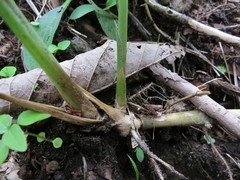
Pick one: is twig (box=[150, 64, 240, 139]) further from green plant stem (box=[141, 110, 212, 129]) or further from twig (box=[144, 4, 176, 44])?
twig (box=[144, 4, 176, 44])

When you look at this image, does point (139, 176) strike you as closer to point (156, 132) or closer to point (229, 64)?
point (156, 132)

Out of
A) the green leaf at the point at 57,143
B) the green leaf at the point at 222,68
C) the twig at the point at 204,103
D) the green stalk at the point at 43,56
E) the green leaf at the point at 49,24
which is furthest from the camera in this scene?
the green leaf at the point at 222,68

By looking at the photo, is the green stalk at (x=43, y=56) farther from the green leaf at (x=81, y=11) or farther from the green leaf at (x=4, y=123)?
the green leaf at (x=81, y=11)

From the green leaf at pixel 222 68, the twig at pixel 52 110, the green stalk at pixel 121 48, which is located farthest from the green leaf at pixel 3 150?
the green leaf at pixel 222 68

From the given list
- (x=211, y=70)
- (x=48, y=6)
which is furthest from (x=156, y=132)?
(x=48, y=6)

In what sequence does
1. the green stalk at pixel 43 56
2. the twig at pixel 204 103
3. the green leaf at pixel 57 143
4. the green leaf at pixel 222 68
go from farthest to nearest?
the green leaf at pixel 222 68, the twig at pixel 204 103, the green leaf at pixel 57 143, the green stalk at pixel 43 56

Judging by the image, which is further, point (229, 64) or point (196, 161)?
point (229, 64)

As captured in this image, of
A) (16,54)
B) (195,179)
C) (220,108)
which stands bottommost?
(195,179)
